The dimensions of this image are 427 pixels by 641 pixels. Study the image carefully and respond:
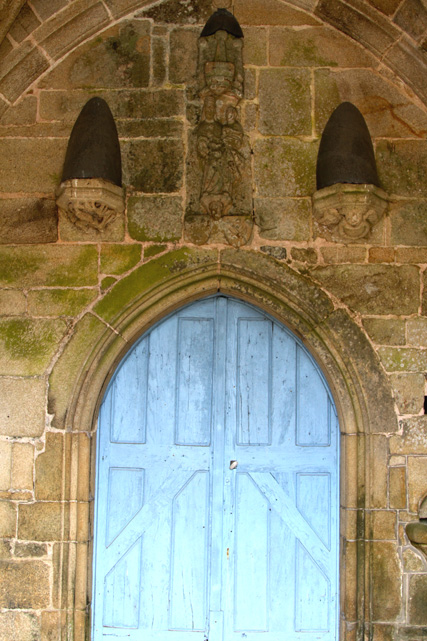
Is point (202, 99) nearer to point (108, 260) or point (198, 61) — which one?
point (198, 61)

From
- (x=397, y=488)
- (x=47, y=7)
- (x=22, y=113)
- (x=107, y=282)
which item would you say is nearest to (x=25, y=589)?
(x=107, y=282)

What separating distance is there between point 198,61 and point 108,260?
137 cm

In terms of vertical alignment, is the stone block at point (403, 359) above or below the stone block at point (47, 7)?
below

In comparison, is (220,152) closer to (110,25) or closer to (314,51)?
(314,51)

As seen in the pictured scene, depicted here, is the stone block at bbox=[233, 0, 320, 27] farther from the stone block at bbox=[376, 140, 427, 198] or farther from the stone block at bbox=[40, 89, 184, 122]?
the stone block at bbox=[376, 140, 427, 198]

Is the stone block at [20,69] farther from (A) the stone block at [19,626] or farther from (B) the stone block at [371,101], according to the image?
(A) the stone block at [19,626]

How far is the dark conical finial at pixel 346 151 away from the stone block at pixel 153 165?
2.86 feet

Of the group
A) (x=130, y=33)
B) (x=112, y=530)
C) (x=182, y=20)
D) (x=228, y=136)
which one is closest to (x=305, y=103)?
(x=228, y=136)

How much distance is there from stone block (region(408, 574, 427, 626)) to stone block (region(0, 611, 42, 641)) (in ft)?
7.07

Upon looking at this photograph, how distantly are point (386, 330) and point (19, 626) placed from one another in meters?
2.76

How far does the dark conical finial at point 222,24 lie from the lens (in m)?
3.85

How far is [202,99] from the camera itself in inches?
154

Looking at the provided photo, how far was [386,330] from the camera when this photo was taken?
3.79 meters

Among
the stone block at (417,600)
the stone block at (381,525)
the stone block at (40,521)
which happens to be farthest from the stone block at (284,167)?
the stone block at (417,600)
